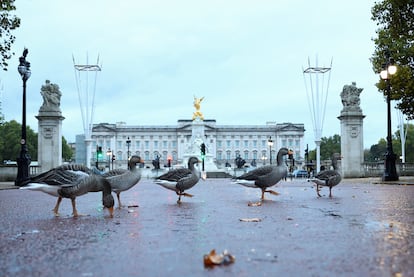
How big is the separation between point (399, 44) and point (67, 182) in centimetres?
2163

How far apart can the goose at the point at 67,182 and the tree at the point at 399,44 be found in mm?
18713

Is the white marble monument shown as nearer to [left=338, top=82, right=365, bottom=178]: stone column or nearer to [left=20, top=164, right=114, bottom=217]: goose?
[left=338, top=82, right=365, bottom=178]: stone column

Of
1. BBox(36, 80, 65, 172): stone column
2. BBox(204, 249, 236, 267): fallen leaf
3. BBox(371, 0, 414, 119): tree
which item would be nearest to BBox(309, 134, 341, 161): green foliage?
BBox(36, 80, 65, 172): stone column

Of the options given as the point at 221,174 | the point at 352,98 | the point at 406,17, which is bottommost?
the point at 221,174

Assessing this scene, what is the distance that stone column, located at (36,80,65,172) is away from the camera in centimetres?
3547

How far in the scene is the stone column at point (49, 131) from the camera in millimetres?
35475

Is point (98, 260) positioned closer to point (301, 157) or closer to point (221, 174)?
point (221, 174)

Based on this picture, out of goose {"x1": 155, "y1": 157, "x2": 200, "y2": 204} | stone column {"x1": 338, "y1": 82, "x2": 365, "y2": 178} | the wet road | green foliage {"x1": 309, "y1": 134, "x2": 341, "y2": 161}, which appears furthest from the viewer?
green foliage {"x1": 309, "y1": 134, "x2": 341, "y2": 161}

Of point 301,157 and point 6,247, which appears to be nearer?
point 6,247

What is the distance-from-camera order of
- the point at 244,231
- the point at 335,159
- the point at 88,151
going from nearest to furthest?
the point at 244,231
the point at 335,159
the point at 88,151

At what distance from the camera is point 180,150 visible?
145500 mm

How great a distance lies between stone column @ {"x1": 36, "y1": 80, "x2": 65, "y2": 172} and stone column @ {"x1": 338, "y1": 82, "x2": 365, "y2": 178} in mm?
21818

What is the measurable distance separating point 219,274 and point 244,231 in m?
2.30

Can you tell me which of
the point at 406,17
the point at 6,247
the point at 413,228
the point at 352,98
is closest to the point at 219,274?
the point at 6,247
